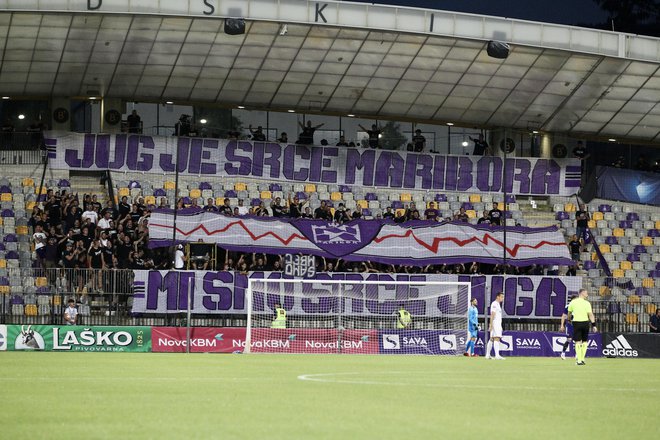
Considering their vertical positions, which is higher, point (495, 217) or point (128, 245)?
point (495, 217)

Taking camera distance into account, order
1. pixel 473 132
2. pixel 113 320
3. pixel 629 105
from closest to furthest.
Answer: pixel 113 320, pixel 629 105, pixel 473 132

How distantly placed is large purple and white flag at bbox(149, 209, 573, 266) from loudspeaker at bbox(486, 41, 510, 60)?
682 centimetres

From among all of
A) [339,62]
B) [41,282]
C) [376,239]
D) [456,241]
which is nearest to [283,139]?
[339,62]

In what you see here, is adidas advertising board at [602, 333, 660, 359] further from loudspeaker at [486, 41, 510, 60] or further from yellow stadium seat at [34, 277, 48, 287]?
yellow stadium seat at [34, 277, 48, 287]

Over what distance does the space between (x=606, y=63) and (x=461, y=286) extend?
1321 cm

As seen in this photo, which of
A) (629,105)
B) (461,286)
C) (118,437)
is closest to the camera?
(118,437)

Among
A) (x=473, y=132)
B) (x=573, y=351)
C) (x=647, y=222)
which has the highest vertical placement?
(x=473, y=132)

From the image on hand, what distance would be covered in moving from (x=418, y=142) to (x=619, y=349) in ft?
50.1

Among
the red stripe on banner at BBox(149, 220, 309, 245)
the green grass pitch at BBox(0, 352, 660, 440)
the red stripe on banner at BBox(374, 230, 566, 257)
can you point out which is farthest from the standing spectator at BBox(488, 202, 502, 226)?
the green grass pitch at BBox(0, 352, 660, 440)

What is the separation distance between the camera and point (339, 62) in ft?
156

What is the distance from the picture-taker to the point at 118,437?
11.7 metres

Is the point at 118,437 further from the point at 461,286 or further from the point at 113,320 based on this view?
the point at 461,286

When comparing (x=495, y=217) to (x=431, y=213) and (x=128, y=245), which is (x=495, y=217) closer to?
(x=431, y=213)

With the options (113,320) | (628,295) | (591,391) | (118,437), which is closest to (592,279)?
(628,295)
